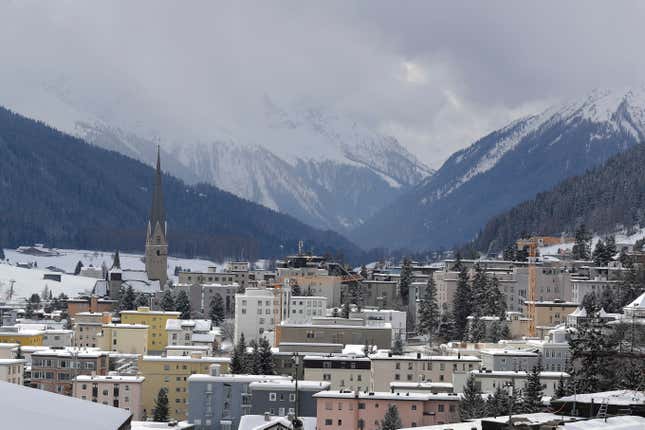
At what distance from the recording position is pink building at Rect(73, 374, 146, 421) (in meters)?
89.0

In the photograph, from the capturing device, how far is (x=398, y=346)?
363ft

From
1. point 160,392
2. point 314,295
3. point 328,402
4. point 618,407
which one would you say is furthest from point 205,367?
point 618,407

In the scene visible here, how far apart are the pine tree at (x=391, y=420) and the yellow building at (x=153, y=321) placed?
5487 centimetres

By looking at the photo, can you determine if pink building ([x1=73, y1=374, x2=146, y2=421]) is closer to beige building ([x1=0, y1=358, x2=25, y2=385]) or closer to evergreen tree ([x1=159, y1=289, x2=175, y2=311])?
beige building ([x1=0, y1=358, x2=25, y2=385])

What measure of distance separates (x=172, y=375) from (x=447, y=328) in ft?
118

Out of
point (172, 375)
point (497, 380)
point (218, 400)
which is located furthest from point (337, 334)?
point (218, 400)

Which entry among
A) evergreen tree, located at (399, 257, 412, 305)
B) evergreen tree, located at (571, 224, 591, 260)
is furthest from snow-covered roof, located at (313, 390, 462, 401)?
evergreen tree, located at (571, 224, 591, 260)

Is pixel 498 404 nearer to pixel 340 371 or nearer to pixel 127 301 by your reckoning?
pixel 340 371

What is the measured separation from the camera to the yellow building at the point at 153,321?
126m

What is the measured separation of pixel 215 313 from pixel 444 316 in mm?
25160

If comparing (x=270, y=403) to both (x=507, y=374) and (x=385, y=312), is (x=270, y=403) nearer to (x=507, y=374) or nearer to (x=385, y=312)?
(x=507, y=374)

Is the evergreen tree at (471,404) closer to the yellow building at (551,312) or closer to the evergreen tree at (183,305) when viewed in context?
the yellow building at (551,312)

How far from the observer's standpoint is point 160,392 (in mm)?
89812

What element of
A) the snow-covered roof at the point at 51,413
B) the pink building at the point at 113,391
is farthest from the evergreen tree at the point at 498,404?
the snow-covered roof at the point at 51,413
